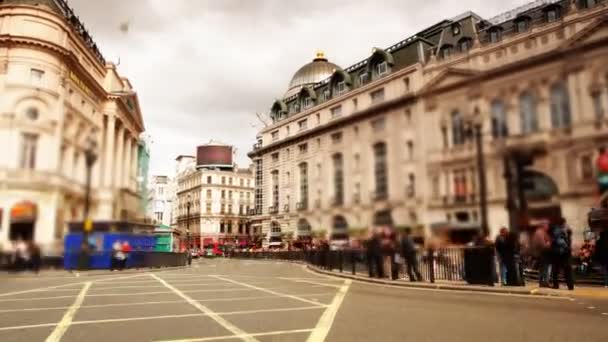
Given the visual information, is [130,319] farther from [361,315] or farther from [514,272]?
[514,272]

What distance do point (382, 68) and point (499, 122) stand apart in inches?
36.2

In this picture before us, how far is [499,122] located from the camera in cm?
211

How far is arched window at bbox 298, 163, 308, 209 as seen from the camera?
297cm

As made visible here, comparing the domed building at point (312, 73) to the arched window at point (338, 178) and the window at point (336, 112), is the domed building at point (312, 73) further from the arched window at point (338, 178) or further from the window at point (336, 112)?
the arched window at point (338, 178)

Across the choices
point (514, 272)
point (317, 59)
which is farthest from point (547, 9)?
point (514, 272)

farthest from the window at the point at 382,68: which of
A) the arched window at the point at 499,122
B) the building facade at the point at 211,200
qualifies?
the building facade at the point at 211,200

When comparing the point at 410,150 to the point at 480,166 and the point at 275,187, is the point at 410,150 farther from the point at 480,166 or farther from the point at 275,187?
the point at 275,187

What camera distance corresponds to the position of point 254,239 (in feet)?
11.2

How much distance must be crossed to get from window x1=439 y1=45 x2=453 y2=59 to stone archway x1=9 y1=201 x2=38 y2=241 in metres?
2.32

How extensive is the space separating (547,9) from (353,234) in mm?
1530

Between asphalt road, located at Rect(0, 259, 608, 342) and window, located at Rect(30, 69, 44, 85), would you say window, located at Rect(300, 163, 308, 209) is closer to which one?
window, located at Rect(30, 69, 44, 85)

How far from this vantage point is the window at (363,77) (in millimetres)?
2891

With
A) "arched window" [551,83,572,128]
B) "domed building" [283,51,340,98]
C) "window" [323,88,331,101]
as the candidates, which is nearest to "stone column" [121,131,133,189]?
"domed building" [283,51,340,98]

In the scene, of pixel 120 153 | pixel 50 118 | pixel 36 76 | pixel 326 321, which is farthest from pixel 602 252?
pixel 36 76
